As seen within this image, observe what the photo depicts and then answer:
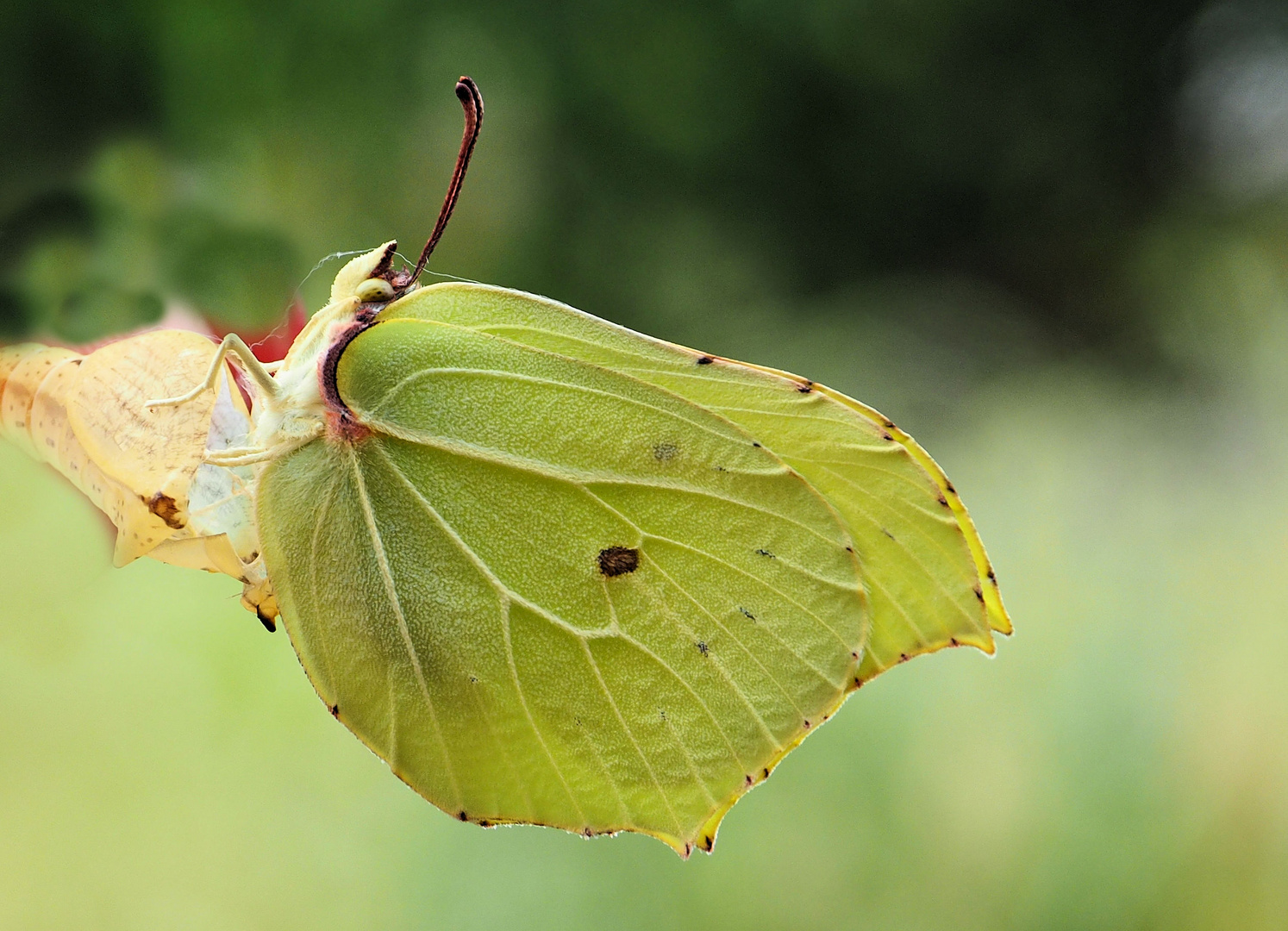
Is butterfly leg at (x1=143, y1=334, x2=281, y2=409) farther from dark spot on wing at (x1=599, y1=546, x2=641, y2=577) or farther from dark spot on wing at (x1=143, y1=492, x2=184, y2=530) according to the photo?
dark spot on wing at (x1=599, y1=546, x2=641, y2=577)

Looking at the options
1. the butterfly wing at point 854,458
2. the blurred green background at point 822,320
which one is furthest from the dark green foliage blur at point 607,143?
the butterfly wing at point 854,458

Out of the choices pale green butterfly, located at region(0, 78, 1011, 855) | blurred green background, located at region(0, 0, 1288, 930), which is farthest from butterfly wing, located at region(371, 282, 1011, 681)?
blurred green background, located at region(0, 0, 1288, 930)

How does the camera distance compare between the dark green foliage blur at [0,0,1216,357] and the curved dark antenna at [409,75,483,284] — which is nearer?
the curved dark antenna at [409,75,483,284]

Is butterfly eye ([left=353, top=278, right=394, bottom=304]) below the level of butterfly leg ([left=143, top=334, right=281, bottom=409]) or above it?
above

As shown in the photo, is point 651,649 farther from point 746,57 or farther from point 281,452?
point 746,57

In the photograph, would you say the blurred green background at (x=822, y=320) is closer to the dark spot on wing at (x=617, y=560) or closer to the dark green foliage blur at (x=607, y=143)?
the dark green foliage blur at (x=607, y=143)

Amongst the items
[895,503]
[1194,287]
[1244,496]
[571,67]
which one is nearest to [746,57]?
[571,67]

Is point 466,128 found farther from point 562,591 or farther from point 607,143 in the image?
point 607,143

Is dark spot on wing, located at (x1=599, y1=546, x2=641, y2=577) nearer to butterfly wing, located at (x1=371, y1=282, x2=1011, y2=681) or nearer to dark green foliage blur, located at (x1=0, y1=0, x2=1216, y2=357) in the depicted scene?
butterfly wing, located at (x1=371, y1=282, x2=1011, y2=681)
